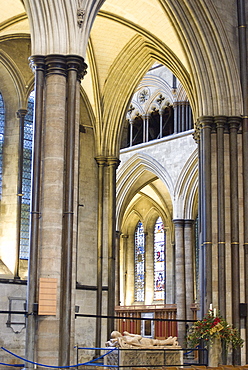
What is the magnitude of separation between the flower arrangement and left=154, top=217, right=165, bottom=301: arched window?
1739cm

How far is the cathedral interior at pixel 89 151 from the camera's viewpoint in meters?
10.8

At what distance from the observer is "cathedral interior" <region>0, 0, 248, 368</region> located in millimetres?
10820

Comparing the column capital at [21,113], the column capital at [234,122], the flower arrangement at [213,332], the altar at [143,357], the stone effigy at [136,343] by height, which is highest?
the column capital at [21,113]

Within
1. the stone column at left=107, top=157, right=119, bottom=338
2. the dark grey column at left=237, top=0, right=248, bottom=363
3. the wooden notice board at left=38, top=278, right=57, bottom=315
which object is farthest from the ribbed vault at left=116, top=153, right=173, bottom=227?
the wooden notice board at left=38, top=278, right=57, bottom=315

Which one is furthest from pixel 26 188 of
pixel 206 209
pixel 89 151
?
pixel 206 209

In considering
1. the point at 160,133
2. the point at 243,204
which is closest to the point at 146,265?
the point at 160,133

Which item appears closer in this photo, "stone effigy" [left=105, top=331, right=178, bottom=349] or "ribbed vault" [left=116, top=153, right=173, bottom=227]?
"stone effigy" [left=105, top=331, right=178, bottom=349]

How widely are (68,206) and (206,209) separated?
422cm

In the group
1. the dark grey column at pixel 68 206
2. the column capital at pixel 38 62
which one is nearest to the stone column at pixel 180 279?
the dark grey column at pixel 68 206

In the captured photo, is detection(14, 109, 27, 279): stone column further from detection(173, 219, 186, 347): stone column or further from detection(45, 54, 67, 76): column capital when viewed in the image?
detection(173, 219, 186, 347): stone column

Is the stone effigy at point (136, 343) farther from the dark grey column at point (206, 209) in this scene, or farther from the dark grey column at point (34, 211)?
the dark grey column at point (34, 211)

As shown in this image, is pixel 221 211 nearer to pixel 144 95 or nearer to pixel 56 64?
pixel 56 64

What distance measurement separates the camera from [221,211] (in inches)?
554

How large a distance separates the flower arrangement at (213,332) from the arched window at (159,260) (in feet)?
57.1
